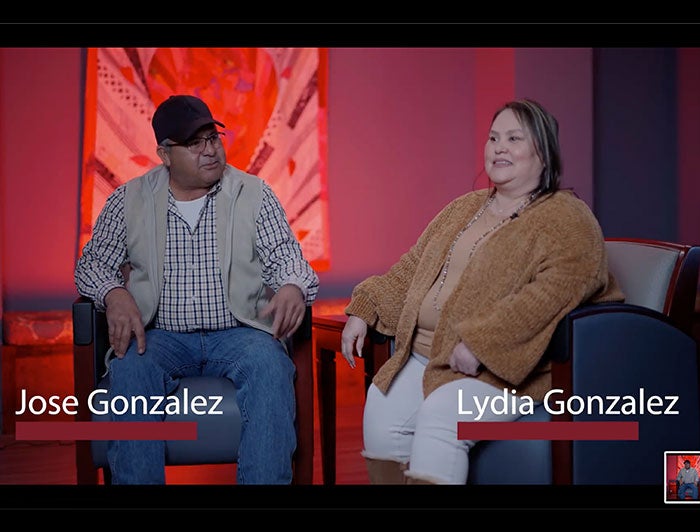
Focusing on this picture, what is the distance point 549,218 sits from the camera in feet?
6.39

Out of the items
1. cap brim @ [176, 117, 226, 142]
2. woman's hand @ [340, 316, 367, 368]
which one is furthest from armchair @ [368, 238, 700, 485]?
cap brim @ [176, 117, 226, 142]

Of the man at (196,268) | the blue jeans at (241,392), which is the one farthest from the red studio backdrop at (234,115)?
the blue jeans at (241,392)

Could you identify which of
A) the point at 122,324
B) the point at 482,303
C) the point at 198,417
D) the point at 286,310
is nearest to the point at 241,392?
the point at 198,417

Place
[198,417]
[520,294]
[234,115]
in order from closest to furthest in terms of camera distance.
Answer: [520,294], [198,417], [234,115]

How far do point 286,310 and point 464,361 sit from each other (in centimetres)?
46

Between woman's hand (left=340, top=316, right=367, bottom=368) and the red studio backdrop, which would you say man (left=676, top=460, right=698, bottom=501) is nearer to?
woman's hand (left=340, top=316, right=367, bottom=368)

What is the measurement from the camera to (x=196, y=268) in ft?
7.45

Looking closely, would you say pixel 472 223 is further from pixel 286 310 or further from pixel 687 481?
pixel 687 481

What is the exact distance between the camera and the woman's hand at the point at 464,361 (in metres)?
1.91

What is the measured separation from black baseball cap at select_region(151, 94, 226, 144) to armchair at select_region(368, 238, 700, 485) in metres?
1.03
